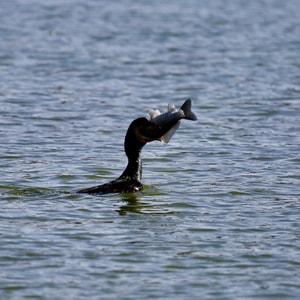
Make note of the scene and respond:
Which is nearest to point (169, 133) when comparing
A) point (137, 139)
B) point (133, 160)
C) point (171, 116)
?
point (171, 116)

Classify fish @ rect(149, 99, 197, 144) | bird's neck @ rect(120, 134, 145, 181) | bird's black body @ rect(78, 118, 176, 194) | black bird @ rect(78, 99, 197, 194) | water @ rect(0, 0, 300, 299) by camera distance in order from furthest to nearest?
1. bird's neck @ rect(120, 134, 145, 181)
2. bird's black body @ rect(78, 118, 176, 194)
3. black bird @ rect(78, 99, 197, 194)
4. fish @ rect(149, 99, 197, 144)
5. water @ rect(0, 0, 300, 299)

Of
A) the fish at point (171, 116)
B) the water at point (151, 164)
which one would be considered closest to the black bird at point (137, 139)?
the fish at point (171, 116)

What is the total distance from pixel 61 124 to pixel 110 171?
3.09m

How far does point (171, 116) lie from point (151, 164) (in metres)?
1.97

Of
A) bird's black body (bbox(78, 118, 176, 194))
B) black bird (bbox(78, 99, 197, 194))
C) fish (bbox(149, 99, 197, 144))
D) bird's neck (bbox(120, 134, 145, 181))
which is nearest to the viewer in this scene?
fish (bbox(149, 99, 197, 144))

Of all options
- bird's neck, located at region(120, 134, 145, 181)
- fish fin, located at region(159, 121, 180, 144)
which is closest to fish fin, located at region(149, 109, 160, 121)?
fish fin, located at region(159, 121, 180, 144)

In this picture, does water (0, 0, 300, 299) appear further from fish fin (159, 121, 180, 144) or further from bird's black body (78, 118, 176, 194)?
fish fin (159, 121, 180, 144)

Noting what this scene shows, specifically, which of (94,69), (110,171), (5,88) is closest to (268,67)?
(94,69)

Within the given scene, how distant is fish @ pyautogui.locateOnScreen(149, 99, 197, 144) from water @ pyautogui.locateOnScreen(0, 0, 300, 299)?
75 cm

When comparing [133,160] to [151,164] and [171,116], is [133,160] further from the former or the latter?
[151,164]

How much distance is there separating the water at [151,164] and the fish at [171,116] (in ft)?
2.45

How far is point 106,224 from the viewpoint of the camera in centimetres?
1019

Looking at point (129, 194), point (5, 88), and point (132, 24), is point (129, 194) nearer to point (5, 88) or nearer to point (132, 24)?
point (5, 88)

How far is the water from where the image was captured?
8.73 m
